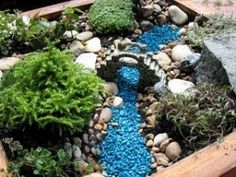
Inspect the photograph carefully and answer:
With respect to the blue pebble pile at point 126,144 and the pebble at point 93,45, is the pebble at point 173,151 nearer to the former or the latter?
the blue pebble pile at point 126,144

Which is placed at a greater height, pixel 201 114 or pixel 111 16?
pixel 111 16

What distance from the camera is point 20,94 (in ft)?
6.78

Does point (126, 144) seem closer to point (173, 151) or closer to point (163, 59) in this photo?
point (173, 151)

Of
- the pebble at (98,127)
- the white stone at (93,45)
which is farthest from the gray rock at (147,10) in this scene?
the pebble at (98,127)

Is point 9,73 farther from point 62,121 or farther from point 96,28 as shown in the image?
point 96,28

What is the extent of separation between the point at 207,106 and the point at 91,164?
586mm

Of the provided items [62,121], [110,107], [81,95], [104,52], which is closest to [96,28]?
[104,52]

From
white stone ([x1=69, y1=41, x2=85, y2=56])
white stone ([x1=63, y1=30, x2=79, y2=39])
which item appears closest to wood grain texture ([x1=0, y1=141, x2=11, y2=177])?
white stone ([x1=69, y1=41, x2=85, y2=56])

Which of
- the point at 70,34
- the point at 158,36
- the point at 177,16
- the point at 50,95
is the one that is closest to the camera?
the point at 50,95

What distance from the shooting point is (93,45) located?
2.76 meters

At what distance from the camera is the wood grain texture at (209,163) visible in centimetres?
191

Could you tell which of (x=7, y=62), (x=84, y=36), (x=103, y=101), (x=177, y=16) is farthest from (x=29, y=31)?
(x=177, y=16)

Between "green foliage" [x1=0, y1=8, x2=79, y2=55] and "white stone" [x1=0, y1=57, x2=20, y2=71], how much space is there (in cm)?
8

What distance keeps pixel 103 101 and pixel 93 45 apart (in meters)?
0.47
